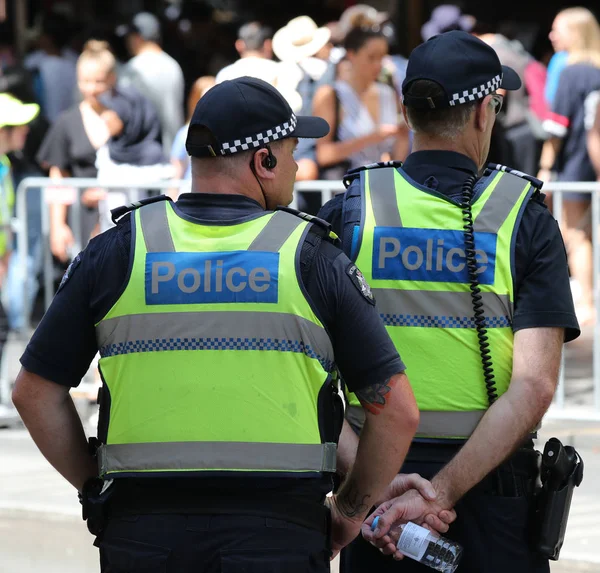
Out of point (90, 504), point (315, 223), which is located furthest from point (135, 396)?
point (315, 223)

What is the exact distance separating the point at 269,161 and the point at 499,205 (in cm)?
59

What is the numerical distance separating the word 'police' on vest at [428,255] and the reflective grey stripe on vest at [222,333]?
1.44ft

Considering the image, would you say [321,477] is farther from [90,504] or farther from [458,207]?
[458,207]

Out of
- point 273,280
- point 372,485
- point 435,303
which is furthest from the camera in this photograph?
point 435,303

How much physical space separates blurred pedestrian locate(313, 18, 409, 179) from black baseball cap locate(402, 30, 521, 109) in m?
5.28

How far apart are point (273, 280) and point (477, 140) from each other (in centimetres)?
77

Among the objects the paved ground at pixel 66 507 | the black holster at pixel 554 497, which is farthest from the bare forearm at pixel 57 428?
the paved ground at pixel 66 507

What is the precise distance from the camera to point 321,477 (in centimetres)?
281

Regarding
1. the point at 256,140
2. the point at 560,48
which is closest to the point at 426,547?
the point at 256,140

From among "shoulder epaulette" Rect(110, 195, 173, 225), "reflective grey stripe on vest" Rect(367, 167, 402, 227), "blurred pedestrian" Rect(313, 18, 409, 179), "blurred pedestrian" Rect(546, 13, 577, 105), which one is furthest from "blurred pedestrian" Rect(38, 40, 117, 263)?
"shoulder epaulette" Rect(110, 195, 173, 225)

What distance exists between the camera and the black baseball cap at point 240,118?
285 centimetres

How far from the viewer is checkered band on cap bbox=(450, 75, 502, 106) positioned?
10.4 feet

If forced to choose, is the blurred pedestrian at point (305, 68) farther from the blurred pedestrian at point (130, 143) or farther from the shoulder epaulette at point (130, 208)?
the shoulder epaulette at point (130, 208)

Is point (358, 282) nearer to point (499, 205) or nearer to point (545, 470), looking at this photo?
point (499, 205)
